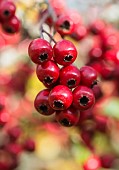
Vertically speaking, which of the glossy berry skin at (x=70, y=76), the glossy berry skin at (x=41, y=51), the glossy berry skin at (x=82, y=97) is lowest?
the glossy berry skin at (x=82, y=97)

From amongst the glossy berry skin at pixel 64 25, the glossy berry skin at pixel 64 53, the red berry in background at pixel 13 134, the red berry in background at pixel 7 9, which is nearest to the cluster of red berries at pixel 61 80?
the glossy berry skin at pixel 64 53

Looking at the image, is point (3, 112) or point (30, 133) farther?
point (30, 133)

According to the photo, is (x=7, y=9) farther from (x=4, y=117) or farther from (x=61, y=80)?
(x=61, y=80)

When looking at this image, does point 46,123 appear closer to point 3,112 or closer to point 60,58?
point 3,112

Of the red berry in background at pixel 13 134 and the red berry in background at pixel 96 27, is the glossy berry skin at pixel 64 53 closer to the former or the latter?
the red berry in background at pixel 13 134

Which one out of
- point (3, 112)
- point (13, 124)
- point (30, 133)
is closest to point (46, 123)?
point (30, 133)

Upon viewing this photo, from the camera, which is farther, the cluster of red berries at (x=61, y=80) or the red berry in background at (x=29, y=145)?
the red berry in background at (x=29, y=145)
